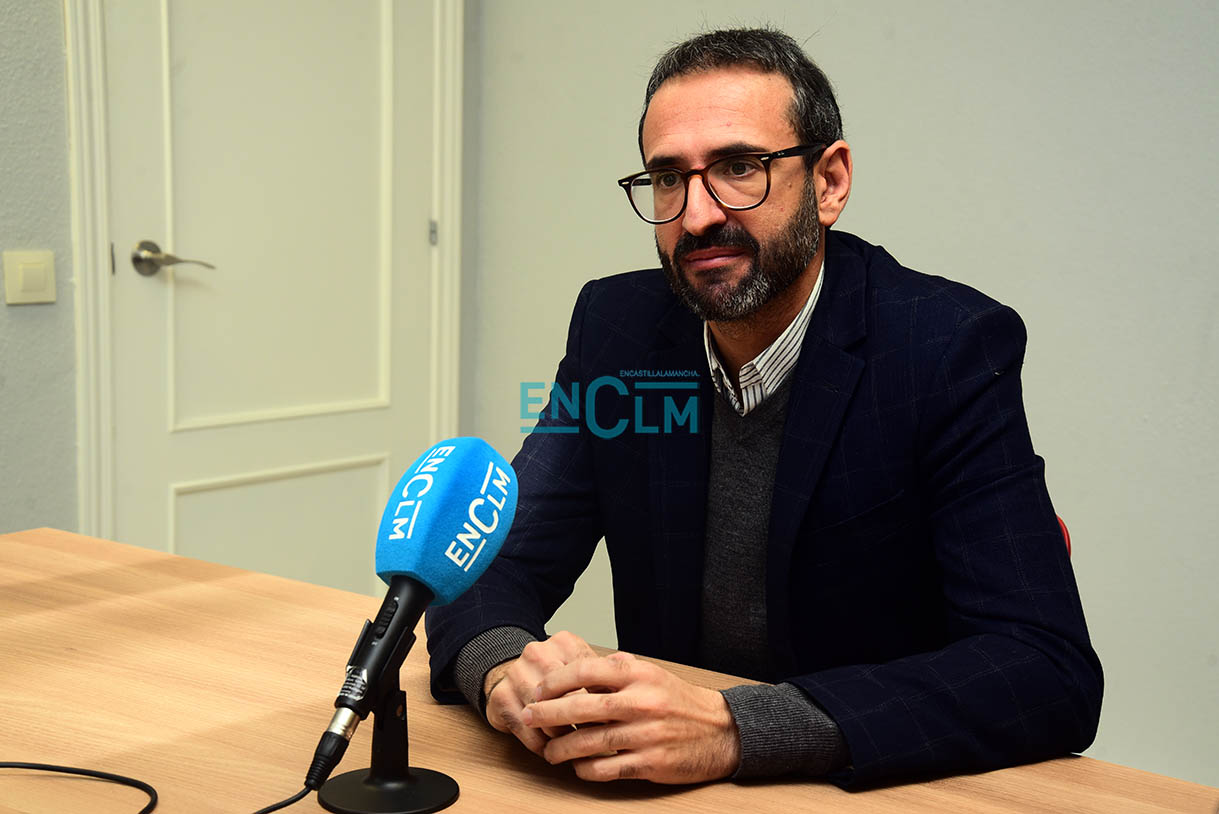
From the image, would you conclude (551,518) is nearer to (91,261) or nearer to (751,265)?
(751,265)

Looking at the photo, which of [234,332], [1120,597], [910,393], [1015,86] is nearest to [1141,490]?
[1120,597]

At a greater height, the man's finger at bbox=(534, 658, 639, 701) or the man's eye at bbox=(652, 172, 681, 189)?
the man's eye at bbox=(652, 172, 681, 189)

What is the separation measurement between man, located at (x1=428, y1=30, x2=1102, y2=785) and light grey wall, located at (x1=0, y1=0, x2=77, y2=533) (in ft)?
4.67

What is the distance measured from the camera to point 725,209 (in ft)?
4.24

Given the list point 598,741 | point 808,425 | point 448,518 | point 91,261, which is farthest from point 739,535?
point 91,261

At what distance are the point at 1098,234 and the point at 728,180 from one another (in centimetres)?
127

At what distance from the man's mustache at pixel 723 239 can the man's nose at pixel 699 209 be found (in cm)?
1

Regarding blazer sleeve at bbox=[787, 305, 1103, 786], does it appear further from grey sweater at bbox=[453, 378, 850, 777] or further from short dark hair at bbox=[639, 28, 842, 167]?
short dark hair at bbox=[639, 28, 842, 167]

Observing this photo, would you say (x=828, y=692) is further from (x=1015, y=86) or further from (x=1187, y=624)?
(x=1015, y=86)

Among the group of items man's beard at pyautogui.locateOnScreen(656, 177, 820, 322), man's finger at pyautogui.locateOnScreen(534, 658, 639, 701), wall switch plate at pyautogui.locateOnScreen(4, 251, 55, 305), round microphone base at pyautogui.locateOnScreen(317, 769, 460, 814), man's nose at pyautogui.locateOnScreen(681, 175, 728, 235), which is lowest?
round microphone base at pyautogui.locateOnScreen(317, 769, 460, 814)

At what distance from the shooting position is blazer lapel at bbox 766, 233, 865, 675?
4.06ft

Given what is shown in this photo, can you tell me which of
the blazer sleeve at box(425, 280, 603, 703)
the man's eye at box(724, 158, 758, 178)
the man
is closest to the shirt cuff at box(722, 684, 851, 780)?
the man

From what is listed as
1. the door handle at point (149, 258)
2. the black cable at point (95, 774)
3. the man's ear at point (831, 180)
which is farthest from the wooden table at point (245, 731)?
the door handle at point (149, 258)

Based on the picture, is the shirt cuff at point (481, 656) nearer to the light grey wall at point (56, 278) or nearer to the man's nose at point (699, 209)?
the man's nose at point (699, 209)
